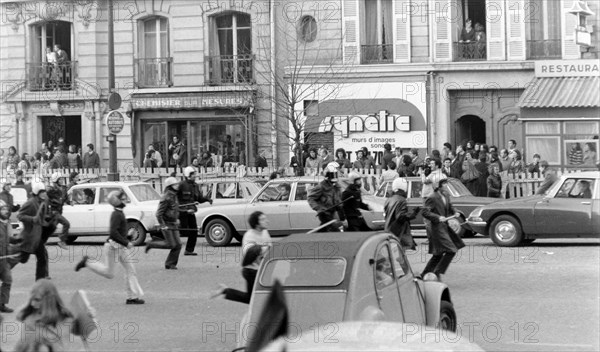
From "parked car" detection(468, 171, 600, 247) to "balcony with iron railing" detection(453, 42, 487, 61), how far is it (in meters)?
11.9

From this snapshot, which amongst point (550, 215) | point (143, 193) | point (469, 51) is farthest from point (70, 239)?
point (469, 51)

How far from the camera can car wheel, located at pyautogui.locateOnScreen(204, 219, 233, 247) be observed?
875 inches

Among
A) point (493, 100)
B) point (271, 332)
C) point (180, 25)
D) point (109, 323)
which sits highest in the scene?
point (180, 25)

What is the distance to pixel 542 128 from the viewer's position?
3011 centimetres

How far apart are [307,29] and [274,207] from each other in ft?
41.4

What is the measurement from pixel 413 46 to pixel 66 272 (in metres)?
16.8

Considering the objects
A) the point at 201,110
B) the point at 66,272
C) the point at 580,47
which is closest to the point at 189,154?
the point at 201,110

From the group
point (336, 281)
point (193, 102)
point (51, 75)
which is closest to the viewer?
point (336, 281)

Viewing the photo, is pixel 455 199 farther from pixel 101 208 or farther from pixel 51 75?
pixel 51 75

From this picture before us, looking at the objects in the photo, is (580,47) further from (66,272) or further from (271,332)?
(271,332)

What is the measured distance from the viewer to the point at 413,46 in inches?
1281

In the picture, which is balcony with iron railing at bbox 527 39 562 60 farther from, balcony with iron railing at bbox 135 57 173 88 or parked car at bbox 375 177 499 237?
balcony with iron railing at bbox 135 57 173 88

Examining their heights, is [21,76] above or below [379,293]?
above

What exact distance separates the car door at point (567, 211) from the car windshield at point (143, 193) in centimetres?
830
